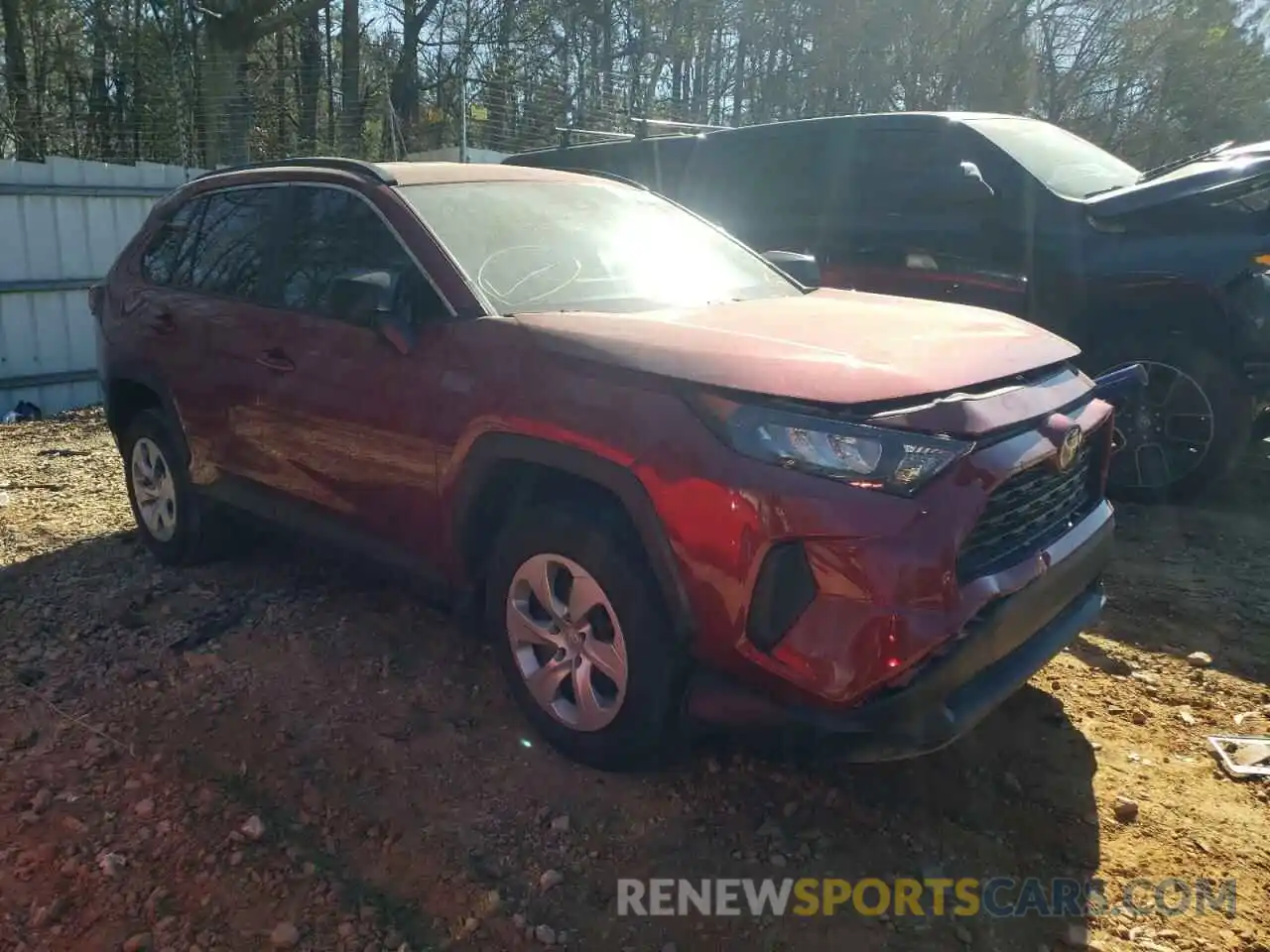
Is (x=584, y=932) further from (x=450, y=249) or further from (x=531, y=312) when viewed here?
(x=450, y=249)

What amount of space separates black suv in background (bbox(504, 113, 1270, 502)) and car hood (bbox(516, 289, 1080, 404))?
231cm

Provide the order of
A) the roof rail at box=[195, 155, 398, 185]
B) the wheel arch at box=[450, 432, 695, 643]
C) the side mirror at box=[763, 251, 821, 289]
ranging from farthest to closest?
the side mirror at box=[763, 251, 821, 289], the roof rail at box=[195, 155, 398, 185], the wheel arch at box=[450, 432, 695, 643]

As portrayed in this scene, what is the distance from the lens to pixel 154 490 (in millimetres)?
4766

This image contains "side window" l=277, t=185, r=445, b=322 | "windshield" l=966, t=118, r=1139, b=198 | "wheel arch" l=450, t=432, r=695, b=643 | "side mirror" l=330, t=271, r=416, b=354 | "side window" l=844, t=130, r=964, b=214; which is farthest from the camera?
"side window" l=844, t=130, r=964, b=214

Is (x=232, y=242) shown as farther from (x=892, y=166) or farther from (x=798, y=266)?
(x=892, y=166)

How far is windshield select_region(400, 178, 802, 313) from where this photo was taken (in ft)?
10.9

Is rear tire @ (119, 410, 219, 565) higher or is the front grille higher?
the front grille

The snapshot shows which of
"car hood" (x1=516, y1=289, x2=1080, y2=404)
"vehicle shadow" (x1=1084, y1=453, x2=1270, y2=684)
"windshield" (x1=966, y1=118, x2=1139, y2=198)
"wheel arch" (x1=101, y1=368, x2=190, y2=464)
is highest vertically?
"windshield" (x1=966, y1=118, x2=1139, y2=198)

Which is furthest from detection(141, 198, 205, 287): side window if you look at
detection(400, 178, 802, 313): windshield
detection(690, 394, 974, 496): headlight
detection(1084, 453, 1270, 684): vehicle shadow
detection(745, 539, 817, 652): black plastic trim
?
detection(1084, 453, 1270, 684): vehicle shadow

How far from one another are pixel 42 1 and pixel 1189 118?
71.4 ft

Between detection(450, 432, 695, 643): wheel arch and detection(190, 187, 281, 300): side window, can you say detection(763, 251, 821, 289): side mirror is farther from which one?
detection(190, 187, 281, 300): side window

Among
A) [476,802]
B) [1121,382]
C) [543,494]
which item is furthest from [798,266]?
[476,802]

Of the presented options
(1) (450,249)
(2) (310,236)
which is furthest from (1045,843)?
(2) (310,236)

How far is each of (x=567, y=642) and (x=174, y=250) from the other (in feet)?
9.59
